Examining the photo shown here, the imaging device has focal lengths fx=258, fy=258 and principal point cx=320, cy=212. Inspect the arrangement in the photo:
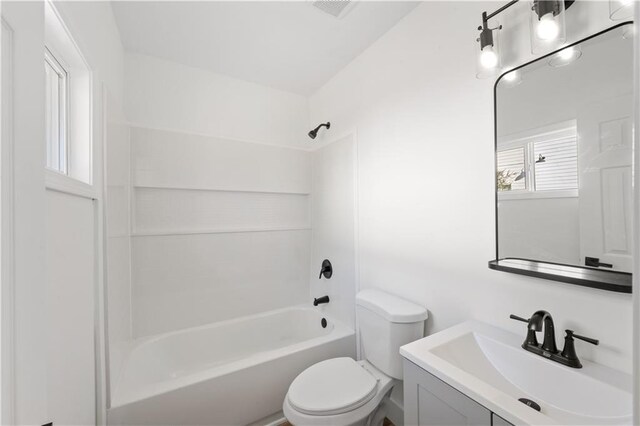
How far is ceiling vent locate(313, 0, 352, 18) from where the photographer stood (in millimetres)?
1463

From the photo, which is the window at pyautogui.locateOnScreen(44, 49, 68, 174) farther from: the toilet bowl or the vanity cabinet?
the vanity cabinet

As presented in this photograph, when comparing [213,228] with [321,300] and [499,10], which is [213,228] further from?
[499,10]

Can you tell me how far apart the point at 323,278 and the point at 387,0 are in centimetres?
210

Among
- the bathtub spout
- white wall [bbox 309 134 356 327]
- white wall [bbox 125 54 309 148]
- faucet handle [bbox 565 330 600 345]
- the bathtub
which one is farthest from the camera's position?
the bathtub spout

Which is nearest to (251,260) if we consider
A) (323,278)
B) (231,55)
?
(323,278)

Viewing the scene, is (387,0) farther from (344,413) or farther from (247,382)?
(247,382)

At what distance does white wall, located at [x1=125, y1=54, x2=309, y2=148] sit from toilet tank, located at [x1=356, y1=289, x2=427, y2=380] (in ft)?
5.68

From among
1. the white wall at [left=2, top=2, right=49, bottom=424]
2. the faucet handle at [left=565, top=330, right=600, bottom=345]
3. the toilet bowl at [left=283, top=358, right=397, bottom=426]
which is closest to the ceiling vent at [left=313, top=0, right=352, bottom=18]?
the white wall at [left=2, top=2, right=49, bottom=424]

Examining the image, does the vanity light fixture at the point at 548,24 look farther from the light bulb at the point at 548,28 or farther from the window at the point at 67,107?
the window at the point at 67,107

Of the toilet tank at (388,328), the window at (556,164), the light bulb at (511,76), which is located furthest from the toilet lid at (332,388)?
the light bulb at (511,76)

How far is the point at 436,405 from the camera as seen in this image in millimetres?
909

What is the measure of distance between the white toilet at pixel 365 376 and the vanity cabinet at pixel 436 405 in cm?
31

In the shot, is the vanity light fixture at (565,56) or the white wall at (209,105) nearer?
the vanity light fixture at (565,56)

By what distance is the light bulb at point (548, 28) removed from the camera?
0.94 metres
